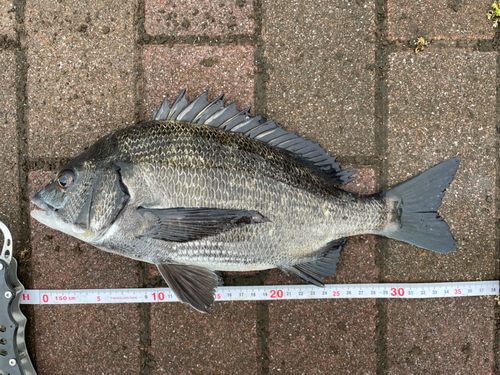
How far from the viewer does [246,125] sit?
1.94 meters

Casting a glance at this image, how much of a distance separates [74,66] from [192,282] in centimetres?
164

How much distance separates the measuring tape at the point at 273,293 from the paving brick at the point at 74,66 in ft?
3.17

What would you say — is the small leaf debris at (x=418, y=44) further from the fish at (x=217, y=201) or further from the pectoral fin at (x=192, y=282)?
the pectoral fin at (x=192, y=282)

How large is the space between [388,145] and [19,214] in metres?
2.54

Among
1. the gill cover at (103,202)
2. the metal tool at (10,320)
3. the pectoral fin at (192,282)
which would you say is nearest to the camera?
the gill cover at (103,202)

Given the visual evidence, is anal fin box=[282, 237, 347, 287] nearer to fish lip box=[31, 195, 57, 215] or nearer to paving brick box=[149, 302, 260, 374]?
paving brick box=[149, 302, 260, 374]

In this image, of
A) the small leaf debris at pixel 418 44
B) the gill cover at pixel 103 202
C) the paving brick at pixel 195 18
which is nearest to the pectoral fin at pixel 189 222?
the gill cover at pixel 103 202

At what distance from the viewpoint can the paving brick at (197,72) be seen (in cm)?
218

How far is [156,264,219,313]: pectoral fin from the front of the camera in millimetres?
1832

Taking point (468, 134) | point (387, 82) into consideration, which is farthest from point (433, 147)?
point (387, 82)

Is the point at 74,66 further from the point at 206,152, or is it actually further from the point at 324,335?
the point at 324,335

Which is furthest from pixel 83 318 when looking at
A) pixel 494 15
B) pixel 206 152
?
pixel 494 15

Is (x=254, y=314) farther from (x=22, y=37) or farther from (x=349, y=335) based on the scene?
(x=22, y=37)

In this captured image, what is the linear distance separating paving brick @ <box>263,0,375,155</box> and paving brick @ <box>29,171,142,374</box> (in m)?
1.53
